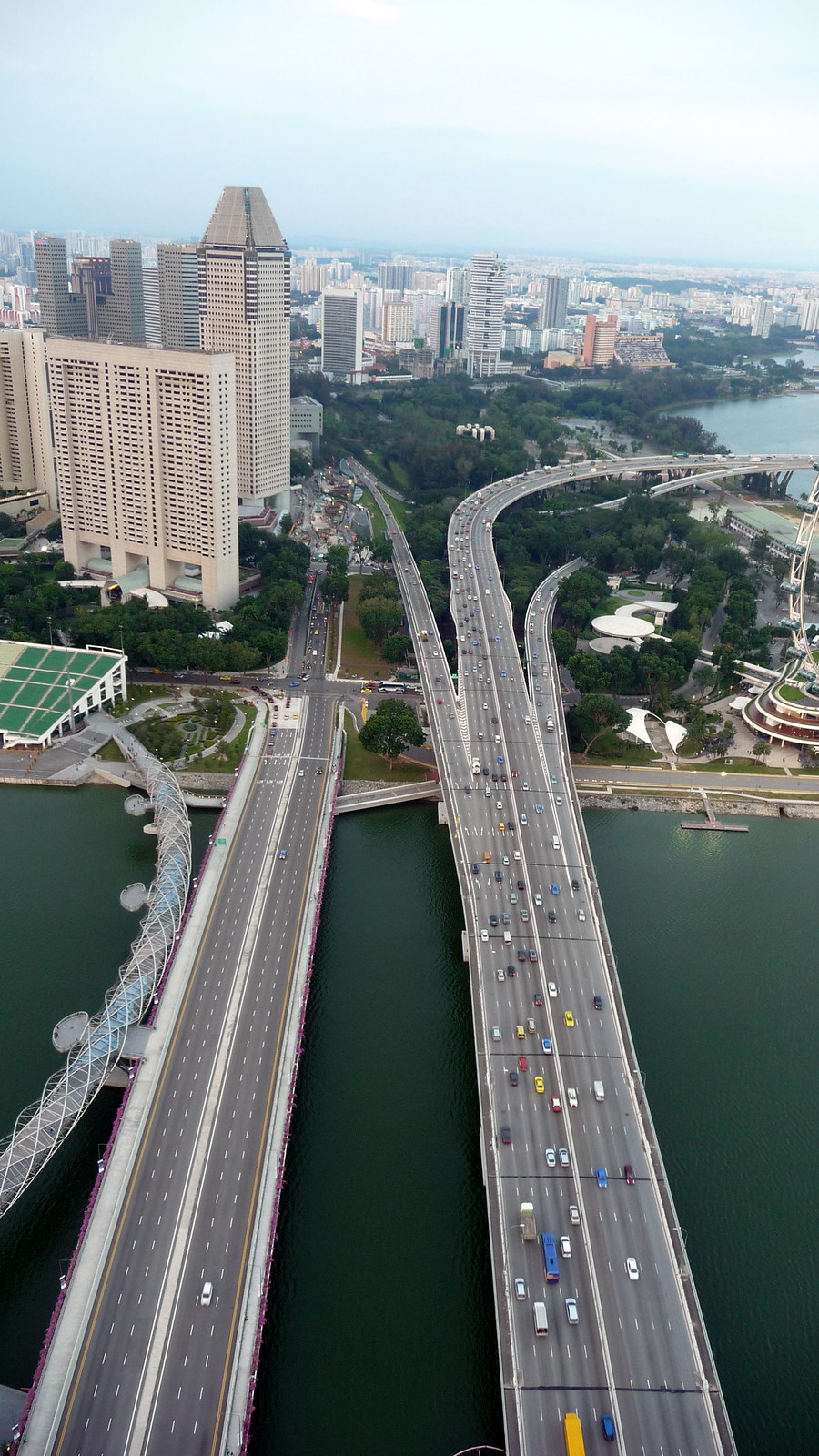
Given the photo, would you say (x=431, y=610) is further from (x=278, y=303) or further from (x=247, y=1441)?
(x=247, y=1441)

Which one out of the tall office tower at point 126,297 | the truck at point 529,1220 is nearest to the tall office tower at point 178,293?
the tall office tower at point 126,297

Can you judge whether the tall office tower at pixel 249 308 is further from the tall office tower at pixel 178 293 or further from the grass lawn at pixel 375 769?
the grass lawn at pixel 375 769

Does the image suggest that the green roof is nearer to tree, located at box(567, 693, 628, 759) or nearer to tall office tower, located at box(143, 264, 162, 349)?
tree, located at box(567, 693, 628, 759)

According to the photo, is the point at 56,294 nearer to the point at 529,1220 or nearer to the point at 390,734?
the point at 390,734

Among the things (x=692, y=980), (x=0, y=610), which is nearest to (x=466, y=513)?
(x=0, y=610)

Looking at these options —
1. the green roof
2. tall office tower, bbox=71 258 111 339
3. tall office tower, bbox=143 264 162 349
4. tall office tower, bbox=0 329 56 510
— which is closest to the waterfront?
the green roof

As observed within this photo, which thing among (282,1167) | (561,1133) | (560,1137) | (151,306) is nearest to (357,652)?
(561,1133)
